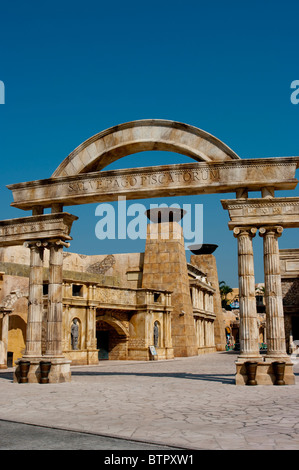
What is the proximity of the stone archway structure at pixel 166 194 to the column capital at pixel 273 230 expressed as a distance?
25 millimetres

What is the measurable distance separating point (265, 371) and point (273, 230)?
3.43m

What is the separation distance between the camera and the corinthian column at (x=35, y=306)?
12.9 meters

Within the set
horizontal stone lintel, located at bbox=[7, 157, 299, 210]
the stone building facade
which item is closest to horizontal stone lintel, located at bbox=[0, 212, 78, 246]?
horizontal stone lintel, located at bbox=[7, 157, 299, 210]

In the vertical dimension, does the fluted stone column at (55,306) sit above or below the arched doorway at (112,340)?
above

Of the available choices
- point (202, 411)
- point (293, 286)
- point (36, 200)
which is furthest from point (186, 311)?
point (202, 411)

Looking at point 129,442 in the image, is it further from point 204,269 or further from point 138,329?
point 204,269

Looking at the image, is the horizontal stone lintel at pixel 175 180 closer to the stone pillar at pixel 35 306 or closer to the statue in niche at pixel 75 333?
the stone pillar at pixel 35 306

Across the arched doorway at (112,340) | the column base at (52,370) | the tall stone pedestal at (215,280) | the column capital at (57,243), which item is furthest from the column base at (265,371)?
the tall stone pedestal at (215,280)

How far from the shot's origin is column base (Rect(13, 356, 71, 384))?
12258 millimetres

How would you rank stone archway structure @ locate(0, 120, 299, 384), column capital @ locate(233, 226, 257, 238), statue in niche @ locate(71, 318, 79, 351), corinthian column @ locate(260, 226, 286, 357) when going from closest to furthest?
corinthian column @ locate(260, 226, 286, 357)
stone archway structure @ locate(0, 120, 299, 384)
column capital @ locate(233, 226, 257, 238)
statue in niche @ locate(71, 318, 79, 351)

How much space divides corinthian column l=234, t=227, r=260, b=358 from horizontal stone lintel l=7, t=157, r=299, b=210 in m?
1.26

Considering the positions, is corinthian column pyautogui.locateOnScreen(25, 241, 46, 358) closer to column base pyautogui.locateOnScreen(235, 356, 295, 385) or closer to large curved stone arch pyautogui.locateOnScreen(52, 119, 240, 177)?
large curved stone arch pyautogui.locateOnScreen(52, 119, 240, 177)

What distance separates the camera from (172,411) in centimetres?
736
